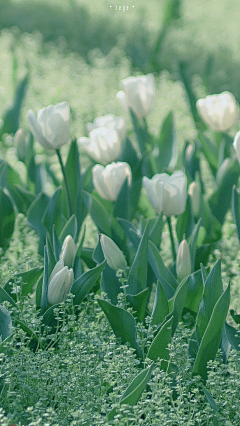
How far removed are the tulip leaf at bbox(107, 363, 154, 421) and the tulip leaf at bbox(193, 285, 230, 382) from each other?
260 mm

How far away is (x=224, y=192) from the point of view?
8.07 feet

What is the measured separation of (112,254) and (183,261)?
26cm

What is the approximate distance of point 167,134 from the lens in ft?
9.12

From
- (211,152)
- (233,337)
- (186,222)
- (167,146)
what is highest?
(167,146)

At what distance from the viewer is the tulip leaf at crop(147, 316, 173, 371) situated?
149 cm

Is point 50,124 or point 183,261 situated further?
point 50,124

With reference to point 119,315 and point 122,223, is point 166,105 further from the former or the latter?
point 119,315

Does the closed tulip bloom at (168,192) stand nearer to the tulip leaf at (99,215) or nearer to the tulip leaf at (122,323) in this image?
the tulip leaf at (99,215)

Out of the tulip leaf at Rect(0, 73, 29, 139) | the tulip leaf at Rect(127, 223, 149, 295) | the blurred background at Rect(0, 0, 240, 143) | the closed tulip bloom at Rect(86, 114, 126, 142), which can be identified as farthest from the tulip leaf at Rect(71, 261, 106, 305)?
the blurred background at Rect(0, 0, 240, 143)

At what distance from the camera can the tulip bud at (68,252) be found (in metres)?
1.78

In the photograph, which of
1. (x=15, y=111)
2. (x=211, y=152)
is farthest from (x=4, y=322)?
(x=15, y=111)

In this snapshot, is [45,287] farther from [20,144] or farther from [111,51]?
[111,51]

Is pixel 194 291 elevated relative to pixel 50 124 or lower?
lower

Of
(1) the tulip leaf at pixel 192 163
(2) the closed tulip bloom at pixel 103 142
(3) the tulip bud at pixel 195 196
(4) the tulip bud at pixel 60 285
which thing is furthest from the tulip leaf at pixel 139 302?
(1) the tulip leaf at pixel 192 163
